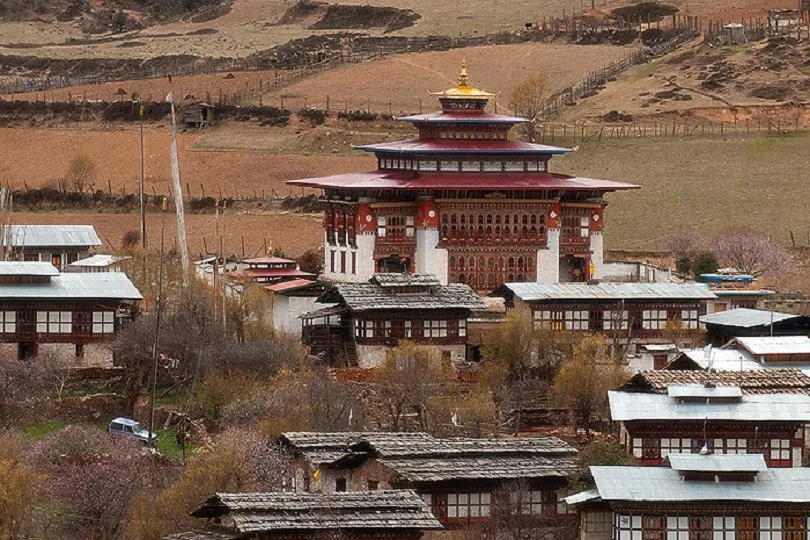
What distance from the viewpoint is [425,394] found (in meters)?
76.3

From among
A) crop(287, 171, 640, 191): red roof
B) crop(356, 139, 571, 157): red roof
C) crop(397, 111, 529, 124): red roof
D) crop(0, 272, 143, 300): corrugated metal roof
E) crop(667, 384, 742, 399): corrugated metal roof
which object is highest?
crop(397, 111, 529, 124): red roof

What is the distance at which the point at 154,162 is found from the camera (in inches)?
5118

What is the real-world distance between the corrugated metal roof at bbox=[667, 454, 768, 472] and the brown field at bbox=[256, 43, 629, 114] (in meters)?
75.5

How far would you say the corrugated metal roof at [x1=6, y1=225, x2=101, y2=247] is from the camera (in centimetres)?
10194

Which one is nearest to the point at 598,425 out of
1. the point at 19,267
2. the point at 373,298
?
the point at 373,298

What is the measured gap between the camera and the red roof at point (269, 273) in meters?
93.6

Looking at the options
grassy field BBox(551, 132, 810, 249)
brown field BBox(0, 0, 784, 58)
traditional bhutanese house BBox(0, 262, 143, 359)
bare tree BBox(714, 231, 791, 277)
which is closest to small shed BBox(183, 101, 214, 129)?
grassy field BBox(551, 132, 810, 249)

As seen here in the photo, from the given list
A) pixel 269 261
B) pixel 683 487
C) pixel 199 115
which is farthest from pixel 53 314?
pixel 199 115

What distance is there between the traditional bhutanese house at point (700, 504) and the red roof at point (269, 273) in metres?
30.5

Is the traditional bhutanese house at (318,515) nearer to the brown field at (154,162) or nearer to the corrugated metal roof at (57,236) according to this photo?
the corrugated metal roof at (57,236)

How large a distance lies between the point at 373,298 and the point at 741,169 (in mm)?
42161

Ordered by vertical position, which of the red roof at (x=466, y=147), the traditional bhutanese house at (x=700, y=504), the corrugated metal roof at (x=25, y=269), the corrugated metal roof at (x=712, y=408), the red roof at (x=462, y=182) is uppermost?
the red roof at (x=466, y=147)

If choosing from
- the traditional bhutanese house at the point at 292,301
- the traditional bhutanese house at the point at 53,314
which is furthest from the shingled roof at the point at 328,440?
the traditional bhutanese house at the point at 292,301

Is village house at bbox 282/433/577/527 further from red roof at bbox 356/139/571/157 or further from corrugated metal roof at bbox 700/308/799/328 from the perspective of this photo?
red roof at bbox 356/139/571/157
